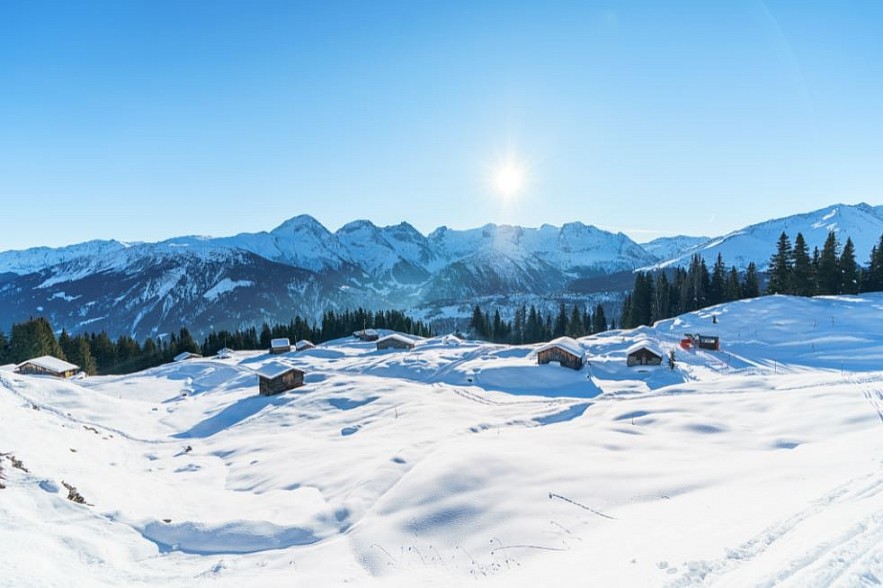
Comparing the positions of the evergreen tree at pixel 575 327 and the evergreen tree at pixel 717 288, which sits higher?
the evergreen tree at pixel 717 288

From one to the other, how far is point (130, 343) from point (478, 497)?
108m

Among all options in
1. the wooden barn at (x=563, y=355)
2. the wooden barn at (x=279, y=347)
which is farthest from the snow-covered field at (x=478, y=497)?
the wooden barn at (x=279, y=347)

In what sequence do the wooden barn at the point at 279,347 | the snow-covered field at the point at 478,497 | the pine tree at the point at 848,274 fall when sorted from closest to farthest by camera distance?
1. the snow-covered field at the point at 478,497
2. the pine tree at the point at 848,274
3. the wooden barn at the point at 279,347

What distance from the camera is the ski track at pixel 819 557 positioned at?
6.71 m

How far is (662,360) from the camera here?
56.2 meters

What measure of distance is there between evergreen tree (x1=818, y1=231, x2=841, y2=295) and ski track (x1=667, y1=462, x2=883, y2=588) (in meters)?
93.8

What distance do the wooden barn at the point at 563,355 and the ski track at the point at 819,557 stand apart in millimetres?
46918

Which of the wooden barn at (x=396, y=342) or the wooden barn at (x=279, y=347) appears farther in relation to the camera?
the wooden barn at (x=279, y=347)

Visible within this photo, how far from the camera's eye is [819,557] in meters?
7.25

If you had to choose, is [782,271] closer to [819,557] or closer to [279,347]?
[819,557]

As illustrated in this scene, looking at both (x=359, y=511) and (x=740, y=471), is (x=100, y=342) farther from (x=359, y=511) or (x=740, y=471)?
(x=740, y=471)

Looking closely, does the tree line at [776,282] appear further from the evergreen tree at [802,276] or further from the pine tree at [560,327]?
the pine tree at [560,327]

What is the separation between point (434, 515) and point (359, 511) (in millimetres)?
3493

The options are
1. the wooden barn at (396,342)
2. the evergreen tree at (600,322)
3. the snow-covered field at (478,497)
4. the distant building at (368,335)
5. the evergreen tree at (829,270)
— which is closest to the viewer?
the snow-covered field at (478,497)
